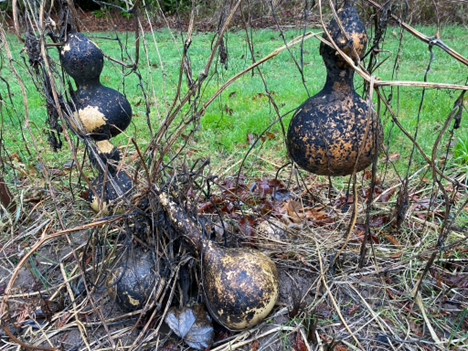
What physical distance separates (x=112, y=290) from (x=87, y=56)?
87cm

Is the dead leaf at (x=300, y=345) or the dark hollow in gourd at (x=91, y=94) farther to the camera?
the dark hollow in gourd at (x=91, y=94)

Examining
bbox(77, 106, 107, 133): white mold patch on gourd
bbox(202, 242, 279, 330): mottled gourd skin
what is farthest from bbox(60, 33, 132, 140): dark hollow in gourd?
bbox(202, 242, 279, 330): mottled gourd skin

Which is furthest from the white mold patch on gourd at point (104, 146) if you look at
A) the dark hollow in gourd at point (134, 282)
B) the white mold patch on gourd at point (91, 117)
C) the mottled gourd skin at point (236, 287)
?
the mottled gourd skin at point (236, 287)

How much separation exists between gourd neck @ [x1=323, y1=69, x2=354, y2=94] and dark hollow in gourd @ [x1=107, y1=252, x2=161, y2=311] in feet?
2.72

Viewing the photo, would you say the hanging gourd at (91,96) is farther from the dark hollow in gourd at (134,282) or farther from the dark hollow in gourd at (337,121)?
the dark hollow in gourd at (337,121)

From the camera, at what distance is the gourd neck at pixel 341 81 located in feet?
4.83

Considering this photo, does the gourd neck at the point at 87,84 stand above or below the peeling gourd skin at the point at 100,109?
above

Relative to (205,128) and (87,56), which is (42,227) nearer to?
(87,56)

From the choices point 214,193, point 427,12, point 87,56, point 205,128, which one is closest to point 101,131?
point 87,56

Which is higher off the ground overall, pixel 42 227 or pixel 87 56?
pixel 87 56

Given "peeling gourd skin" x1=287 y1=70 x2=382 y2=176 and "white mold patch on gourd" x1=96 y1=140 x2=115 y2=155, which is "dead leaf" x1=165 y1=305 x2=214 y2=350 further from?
"white mold patch on gourd" x1=96 y1=140 x2=115 y2=155

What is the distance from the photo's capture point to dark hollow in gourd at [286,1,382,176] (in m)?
1.39

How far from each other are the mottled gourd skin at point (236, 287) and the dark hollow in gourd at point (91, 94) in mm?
634

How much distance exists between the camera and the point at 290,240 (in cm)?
204
